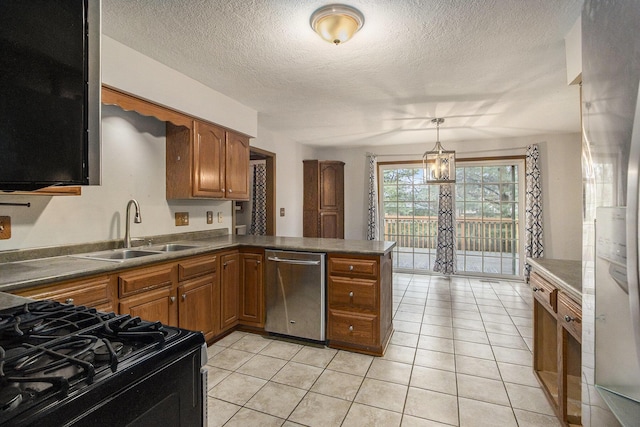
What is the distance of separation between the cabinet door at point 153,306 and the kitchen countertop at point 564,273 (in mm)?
2423

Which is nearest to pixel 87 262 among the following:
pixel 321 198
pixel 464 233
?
pixel 321 198

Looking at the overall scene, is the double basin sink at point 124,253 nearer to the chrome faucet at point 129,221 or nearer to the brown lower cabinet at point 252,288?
the chrome faucet at point 129,221

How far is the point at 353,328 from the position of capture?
2.61 m

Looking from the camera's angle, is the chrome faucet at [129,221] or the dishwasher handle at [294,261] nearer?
the chrome faucet at [129,221]

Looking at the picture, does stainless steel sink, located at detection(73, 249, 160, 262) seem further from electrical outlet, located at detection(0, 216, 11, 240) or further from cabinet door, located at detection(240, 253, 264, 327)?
cabinet door, located at detection(240, 253, 264, 327)

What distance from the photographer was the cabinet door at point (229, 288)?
2807mm

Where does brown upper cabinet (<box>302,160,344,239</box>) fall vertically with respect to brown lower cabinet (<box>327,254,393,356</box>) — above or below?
above

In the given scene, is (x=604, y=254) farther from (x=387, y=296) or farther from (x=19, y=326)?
(x=387, y=296)

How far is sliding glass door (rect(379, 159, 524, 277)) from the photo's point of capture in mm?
5148

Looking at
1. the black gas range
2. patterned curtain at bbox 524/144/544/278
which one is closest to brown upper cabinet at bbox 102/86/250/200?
the black gas range

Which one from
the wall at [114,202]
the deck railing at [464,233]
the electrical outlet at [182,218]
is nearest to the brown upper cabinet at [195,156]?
the wall at [114,202]

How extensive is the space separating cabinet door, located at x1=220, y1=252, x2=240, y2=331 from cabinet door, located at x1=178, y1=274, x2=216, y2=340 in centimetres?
13

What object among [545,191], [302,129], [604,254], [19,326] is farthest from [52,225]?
[545,191]

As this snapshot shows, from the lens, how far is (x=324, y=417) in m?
1.81
